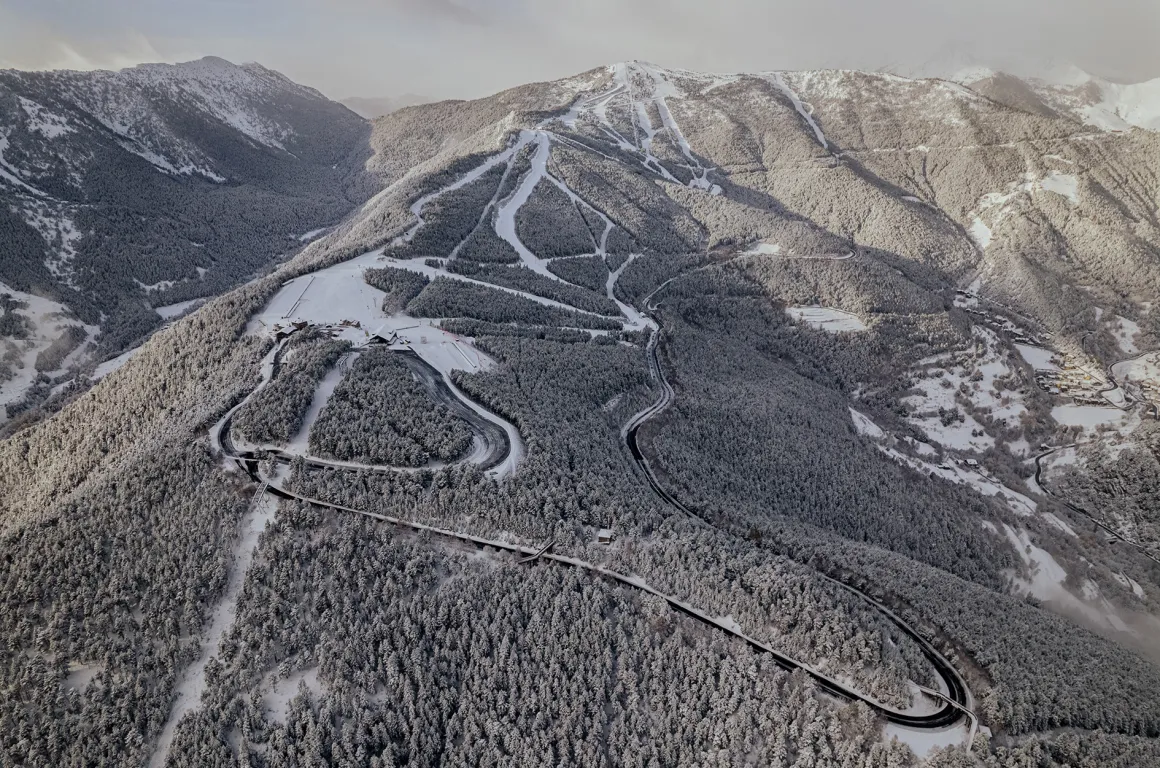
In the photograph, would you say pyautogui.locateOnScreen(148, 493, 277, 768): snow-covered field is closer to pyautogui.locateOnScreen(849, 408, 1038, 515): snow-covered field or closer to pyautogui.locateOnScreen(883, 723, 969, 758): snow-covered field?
pyautogui.locateOnScreen(883, 723, 969, 758): snow-covered field

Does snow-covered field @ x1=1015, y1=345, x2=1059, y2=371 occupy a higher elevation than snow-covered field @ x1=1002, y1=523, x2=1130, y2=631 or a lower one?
higher

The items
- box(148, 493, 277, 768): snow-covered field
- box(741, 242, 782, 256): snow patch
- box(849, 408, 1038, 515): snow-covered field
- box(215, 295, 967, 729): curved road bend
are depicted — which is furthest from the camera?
box(741, 242, 782, 256): snow patch

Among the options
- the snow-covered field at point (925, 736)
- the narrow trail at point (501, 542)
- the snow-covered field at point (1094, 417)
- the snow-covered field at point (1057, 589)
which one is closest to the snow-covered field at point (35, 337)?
the narrow trail at point (501, 542)

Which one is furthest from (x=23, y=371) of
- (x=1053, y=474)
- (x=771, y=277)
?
(x=1053, y=474)

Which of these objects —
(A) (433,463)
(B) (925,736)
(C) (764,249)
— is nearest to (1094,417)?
(C) (764,249)

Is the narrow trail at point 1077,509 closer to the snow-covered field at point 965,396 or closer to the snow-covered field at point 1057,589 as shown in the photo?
the snow-covered field at point 965,396

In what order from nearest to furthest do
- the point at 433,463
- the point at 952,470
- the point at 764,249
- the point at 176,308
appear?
the point at 433,463, the point at 952,470, the point at 176,308, the point at 764,249

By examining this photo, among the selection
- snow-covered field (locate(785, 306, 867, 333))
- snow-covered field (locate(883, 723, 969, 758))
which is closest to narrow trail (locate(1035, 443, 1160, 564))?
snow-covered field (locate(785, 306, 867, 333))

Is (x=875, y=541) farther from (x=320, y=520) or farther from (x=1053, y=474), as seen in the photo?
(x=320, y=520)

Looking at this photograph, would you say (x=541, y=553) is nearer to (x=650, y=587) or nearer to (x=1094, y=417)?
(x=650, y=587)

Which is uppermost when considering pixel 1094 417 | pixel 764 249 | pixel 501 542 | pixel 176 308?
pixel 764 249
